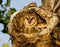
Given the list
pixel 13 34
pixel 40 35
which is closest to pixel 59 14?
pixel 40 35

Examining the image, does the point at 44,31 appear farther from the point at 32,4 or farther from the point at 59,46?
the point at 32,4

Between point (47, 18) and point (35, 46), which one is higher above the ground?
point (47, 18)

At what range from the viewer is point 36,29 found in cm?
153

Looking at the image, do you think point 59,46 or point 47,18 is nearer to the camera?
point 59,46

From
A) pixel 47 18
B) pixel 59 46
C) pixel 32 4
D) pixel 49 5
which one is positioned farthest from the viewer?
pixel 49 5

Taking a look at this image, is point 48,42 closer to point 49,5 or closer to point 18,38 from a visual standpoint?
point 18,38

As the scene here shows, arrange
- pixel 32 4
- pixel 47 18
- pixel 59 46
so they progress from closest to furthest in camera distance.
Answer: pixel 59 46, pixel 47 18, pixel 32 4

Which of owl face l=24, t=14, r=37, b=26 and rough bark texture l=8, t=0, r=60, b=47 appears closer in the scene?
rough bark texture l=8, t=0, r=60, b=47

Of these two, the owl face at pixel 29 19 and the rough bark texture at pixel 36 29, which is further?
the owl face at pixel 29 19

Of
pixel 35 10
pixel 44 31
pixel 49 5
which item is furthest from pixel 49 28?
pixel 49 5

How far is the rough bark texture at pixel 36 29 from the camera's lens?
4.82 ft

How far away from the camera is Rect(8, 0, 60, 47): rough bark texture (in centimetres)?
147

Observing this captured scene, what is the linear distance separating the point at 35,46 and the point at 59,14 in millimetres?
253

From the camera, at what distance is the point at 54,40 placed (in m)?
1.45
